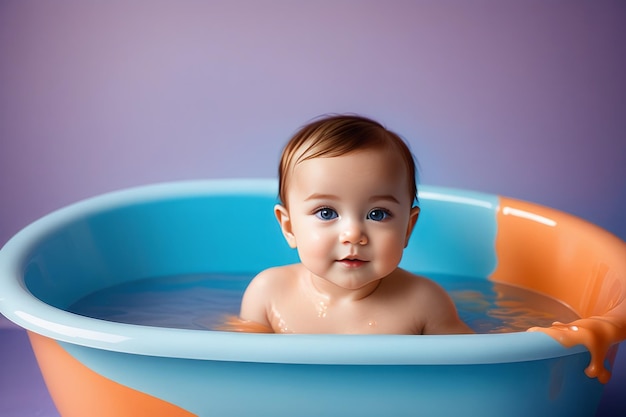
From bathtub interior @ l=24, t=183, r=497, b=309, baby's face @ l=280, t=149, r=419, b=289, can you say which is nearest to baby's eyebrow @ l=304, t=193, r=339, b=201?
baby's face @ l=280, t=149, r=419, b=289

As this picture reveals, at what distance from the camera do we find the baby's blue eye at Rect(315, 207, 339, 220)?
67.0 inches

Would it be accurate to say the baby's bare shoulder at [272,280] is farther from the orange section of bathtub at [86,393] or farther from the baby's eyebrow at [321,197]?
the orange section of bathtub at [86,393]

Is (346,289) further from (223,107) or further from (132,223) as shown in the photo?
(223,107)

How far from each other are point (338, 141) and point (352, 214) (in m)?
0.13

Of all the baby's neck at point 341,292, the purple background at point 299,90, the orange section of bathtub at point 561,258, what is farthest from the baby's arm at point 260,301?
the purple background at point 299,90

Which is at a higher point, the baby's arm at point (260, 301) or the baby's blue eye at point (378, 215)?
the baby's blue eye at point (378, 215)

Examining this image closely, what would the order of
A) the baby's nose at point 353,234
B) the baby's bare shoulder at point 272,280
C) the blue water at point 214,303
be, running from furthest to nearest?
1. the blue water at point 214,303
2. the baby's bare shoulder at point 272,280
3. the baby's nose at point 353,234

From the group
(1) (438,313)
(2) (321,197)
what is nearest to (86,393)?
(2) (321,197)

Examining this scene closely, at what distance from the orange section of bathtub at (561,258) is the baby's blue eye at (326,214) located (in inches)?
18.9

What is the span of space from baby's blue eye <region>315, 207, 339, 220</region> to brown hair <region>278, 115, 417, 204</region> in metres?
0.09

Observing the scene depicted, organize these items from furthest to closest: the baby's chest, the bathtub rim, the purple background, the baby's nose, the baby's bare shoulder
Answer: the purple background → the baby's bare shoulder → the baby's chest → the baby's nose → the bathtub rim

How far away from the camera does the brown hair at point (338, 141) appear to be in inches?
66.3

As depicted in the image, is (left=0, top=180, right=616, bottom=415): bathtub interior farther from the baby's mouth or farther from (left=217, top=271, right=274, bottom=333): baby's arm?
(left=217, top=271, right=274, bottom=333): baby's arm

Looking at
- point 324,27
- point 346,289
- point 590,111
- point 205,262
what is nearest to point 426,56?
point 324,27
